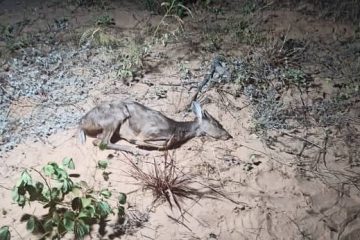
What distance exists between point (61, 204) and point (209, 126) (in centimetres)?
207

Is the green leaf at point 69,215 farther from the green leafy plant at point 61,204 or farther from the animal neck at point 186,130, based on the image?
the animal neck at point 186,130

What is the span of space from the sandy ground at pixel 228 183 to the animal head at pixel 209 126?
8 cm

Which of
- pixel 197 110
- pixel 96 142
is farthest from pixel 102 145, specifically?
pixel 197 110

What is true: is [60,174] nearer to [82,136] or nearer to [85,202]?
[85,202]

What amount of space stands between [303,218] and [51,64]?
14.0ft

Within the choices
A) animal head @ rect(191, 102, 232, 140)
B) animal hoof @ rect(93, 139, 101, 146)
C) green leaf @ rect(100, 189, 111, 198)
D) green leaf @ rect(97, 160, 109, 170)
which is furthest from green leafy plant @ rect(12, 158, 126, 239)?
animal head @ rect(191, 102, 232, 140)

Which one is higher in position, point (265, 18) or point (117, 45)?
point (265, 18)

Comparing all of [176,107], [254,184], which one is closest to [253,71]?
[176,107]

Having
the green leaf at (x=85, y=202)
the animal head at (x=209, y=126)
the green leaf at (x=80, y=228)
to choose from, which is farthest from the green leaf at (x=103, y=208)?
the animal head at (x=209, y=126)

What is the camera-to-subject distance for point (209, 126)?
547cm

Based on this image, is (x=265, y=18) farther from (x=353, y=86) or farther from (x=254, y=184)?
(x=254, y=184)

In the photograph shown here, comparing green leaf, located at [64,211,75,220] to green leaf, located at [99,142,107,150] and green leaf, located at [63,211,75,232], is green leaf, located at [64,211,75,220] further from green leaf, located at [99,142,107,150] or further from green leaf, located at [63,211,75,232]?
green leaf, located at [99,142,107,150]

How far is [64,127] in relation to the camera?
5516 mm

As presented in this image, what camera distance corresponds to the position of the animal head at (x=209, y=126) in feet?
17.9
